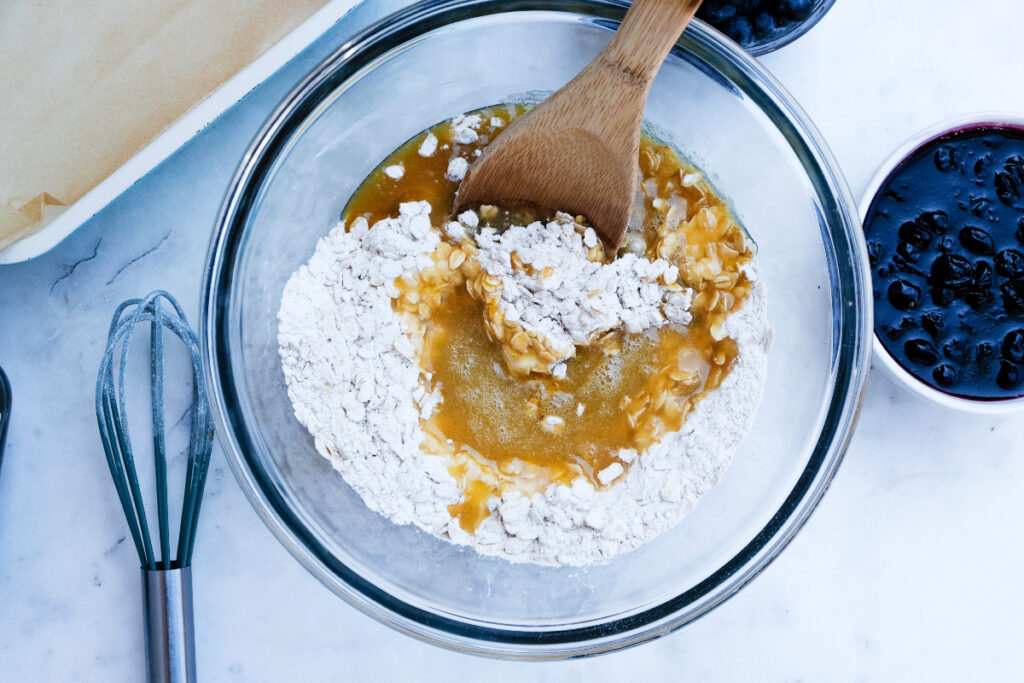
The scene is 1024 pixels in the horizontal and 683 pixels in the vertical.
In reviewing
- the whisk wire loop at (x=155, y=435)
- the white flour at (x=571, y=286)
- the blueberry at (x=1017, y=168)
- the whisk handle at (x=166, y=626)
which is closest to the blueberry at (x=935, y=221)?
the blueberry at (x=1017, y=168)

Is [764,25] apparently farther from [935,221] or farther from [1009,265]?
[1009,265]

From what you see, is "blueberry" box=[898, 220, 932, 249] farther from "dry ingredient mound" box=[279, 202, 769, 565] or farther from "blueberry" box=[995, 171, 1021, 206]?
"dry ingredient mound" box=[279, 202, 769, 565]

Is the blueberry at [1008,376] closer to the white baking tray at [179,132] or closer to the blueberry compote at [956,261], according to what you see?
the blueberry compote at [956,261]

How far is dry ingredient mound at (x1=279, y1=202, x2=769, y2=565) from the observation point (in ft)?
3.86

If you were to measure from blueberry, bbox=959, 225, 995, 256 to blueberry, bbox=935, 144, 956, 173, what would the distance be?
0.32 ft

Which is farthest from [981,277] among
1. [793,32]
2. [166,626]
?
[166,626]

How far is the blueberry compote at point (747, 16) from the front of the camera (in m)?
1.21

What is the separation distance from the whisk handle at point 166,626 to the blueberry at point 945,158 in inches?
53.0

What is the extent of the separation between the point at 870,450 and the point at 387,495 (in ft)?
2.65

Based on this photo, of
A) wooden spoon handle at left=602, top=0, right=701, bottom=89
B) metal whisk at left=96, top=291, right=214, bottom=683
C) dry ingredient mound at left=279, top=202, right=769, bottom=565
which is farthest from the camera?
metal whisk at left=96, top=291, right=214, bottom=683

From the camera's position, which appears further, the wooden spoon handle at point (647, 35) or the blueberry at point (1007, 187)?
the blueberry at point (1007, 187)

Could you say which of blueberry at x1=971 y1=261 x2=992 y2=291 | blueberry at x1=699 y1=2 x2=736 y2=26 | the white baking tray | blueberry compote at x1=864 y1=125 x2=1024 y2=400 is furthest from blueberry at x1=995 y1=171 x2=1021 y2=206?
the white baking tray

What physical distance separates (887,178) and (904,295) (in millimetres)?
181

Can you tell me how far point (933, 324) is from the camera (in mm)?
1236
